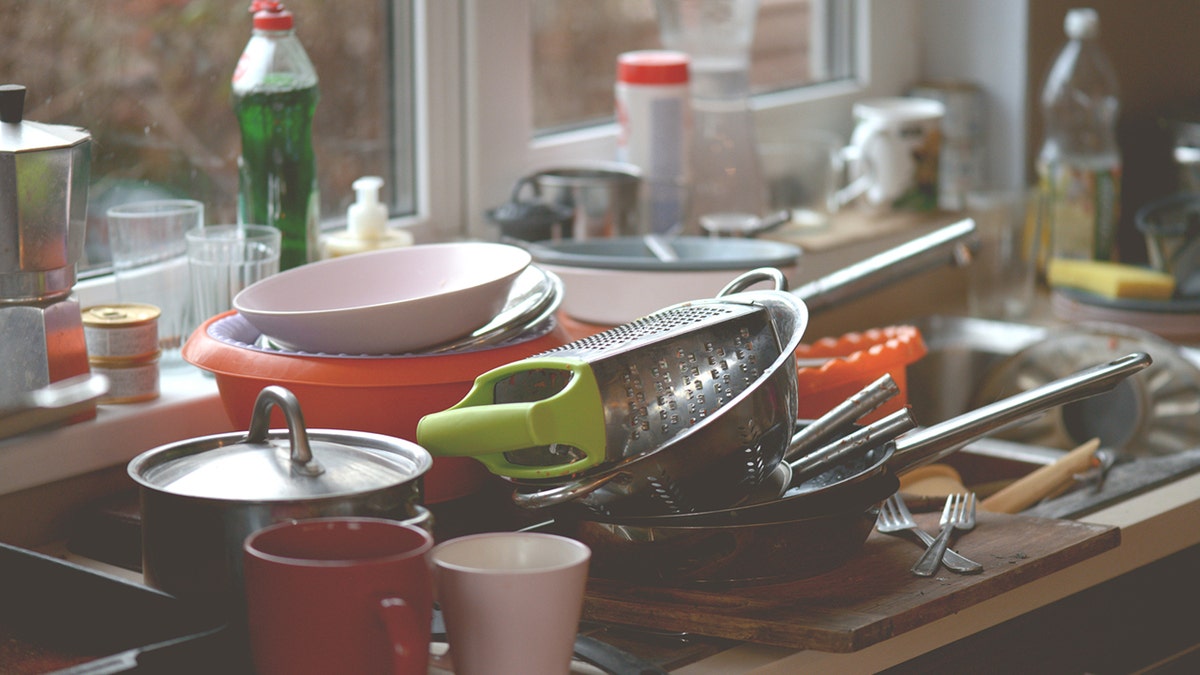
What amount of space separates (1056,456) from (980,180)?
0.85 metres

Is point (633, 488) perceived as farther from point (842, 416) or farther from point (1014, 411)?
point (1014, 411)

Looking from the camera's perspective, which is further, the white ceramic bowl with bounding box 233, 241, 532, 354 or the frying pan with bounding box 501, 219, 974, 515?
the white ceramic bowl with bounding box 233, 241, 532, 354

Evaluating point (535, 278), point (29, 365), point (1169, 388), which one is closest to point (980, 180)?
point (1169, 388)

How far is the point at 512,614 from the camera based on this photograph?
0.75 metres

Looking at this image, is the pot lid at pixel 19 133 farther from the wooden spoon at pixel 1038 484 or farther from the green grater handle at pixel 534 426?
the wooden spoon at pixel 1038 484

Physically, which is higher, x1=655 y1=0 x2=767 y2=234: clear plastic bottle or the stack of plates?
x1=655 y1=0 x2=767 y2=234: clear plastic bottle

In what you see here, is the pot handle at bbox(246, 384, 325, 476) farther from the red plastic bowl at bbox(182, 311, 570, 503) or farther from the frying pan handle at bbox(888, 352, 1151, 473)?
the frying pan handle at bbox(888, 352, 1151, 473)

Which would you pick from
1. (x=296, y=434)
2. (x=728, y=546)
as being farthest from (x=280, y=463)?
(x=728, y=546)

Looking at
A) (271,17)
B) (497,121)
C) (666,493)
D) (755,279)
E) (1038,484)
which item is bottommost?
(1038,484)

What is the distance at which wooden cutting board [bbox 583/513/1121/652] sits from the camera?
87 centimetres

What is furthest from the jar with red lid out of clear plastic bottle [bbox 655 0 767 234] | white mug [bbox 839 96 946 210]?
white mug [bbox 839 96 946 210]

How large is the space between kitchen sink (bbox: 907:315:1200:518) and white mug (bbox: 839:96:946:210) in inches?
7.5

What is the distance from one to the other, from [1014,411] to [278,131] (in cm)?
66

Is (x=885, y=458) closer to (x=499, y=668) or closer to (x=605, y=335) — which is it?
(x=605, y=335)
